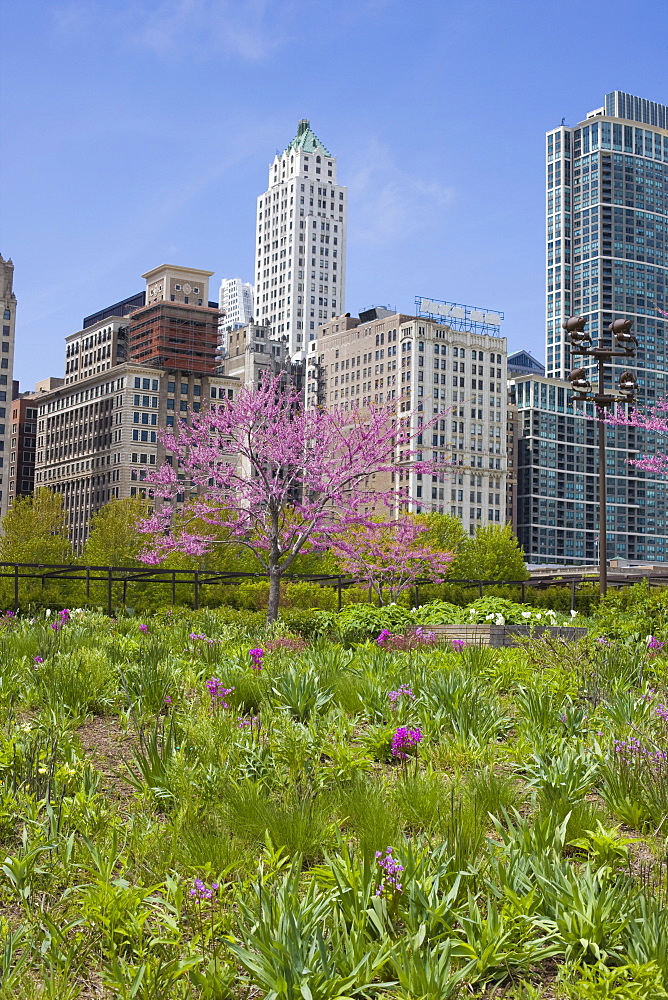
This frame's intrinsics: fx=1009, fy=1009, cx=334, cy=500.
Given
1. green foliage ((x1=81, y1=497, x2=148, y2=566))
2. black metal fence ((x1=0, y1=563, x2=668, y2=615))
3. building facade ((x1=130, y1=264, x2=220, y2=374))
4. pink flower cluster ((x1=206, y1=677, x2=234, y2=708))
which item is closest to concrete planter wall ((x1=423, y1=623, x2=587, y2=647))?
pink flower cluster ((x1=206, y1=677, x2=234, y2=708))

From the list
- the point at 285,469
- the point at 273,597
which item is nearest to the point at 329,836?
the point at 273,597

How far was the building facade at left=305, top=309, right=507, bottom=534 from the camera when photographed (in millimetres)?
161750

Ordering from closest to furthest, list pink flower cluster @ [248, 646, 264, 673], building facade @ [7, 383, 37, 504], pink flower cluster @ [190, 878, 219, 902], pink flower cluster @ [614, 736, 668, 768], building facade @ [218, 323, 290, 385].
→ 1. pink flower cluster @ [190, 878, 219, 902]
2. pink flower cluster @ [614, 736, 668, 768]
3. pink flower cluster @ [248, 646, 264, 673]
4. building facade @ [218, 323, 290, 385]
5. building facade @ [7, 383, 37, 504]

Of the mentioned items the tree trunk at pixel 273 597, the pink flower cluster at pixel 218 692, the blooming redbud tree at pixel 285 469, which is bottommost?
the pink flower cluster at pixel 218 692

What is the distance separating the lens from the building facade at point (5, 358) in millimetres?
139250

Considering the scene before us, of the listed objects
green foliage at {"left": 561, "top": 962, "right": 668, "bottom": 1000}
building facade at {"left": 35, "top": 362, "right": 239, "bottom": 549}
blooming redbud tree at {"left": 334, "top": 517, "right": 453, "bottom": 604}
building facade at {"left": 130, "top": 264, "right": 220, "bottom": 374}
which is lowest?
green foliage at {"left": 561, "top": 962, "right": 668, "bottom": 1000}

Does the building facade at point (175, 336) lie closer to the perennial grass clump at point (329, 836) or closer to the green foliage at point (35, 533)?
the green foliage at point (35, 533)

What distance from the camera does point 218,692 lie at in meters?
8.38

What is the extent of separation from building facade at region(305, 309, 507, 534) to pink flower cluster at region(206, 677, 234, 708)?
148 meters

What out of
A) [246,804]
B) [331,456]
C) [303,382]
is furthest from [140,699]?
[303,382]

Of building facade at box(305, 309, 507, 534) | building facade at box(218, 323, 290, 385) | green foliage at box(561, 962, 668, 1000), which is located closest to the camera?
green foliage at box(561, 962, 668, 1000)

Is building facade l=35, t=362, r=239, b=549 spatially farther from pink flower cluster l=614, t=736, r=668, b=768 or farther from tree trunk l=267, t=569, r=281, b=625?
pink flower cluster l=614, t=736, r=668, b=768

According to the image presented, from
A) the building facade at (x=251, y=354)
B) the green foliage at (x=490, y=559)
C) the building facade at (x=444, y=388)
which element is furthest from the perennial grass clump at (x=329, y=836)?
the building facade at (x=251, y=354)

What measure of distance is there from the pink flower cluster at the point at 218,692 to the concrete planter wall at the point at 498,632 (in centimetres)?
548
